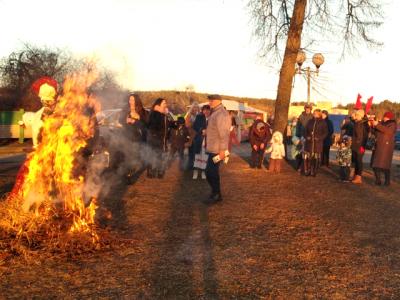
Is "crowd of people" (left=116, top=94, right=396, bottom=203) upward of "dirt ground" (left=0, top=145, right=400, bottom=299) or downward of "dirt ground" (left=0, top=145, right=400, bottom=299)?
upward

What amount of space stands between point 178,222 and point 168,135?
173 inches

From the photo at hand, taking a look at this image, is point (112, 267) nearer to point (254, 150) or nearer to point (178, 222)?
point (178, 222)

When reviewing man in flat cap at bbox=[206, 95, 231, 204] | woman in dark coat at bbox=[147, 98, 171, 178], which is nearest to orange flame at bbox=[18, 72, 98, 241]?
man in flat cap at bbox=[206, 95, 231, 204]

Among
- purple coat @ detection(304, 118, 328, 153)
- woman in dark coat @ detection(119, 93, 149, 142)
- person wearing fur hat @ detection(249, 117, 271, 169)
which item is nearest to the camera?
woman in dark coat @ detection(119, 93, 149, 142)

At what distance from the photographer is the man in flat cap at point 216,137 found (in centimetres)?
827

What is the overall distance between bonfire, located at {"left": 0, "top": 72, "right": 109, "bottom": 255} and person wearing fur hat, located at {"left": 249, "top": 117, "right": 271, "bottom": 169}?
7658 millimetres

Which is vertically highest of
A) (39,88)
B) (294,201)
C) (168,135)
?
(39,88)

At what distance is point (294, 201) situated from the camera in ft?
30.0

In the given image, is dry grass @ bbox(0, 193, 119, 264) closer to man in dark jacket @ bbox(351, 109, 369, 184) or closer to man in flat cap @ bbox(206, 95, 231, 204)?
man in flat cap @ bbox(206, 95, 231, 204)

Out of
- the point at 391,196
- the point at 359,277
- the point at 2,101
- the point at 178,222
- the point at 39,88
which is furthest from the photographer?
the point at 2,101

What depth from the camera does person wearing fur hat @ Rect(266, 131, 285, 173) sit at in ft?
44.3

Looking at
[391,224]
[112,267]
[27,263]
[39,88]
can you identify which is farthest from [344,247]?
[39,88]

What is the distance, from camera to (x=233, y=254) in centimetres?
548

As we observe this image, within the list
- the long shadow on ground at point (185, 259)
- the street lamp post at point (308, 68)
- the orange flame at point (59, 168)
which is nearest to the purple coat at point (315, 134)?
the street lamp post at point (308, 68)
